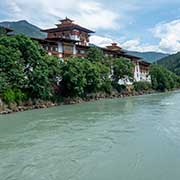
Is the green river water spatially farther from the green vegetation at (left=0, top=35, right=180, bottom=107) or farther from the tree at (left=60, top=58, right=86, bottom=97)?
the tree at (left=60, top=58, right=86, bottom=97)

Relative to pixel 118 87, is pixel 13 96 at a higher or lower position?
lower

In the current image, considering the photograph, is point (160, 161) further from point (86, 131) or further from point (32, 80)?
point (32, 80)

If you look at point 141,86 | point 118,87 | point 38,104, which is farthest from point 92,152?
point 141,86

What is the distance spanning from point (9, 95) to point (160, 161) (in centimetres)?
1686

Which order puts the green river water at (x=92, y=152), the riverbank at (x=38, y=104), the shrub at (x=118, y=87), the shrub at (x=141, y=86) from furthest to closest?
the shrub at (x=141, y=86), the shrub at (x=118, y=87), the riverbank at (x=38, y=104), the green river water at (x=92, y=152)

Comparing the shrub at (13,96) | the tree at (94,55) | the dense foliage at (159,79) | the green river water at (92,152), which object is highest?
the tree at (94,55)

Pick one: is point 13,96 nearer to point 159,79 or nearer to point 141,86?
point 141,86

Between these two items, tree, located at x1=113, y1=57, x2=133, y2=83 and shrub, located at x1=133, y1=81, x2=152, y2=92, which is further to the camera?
shrub, located at x1=133, y1=81, x2=152, y2=92

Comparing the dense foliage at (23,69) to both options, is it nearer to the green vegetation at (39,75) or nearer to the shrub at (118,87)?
the green vegetation at (39,75)

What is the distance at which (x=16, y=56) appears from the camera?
23.9 meters

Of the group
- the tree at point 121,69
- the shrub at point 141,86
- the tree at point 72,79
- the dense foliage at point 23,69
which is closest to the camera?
the dense foliage at point 23,69

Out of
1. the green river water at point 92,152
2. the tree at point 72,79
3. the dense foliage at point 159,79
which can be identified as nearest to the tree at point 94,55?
the tree at point 72,79

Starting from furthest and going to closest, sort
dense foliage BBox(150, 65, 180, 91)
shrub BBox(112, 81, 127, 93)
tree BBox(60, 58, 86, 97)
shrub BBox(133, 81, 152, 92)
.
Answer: dense foliage BBox(150, 65, 180, 91)
shrub BBox(133, 81, 152, 92)
shrub BBox(112, 81, 127, 93)
tree BBox(60, 58, 86, 97)

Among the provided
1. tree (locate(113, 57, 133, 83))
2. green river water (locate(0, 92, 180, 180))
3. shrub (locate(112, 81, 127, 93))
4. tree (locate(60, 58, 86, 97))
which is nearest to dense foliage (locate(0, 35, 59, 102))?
tree (locate(60, 58, 86, 97))
